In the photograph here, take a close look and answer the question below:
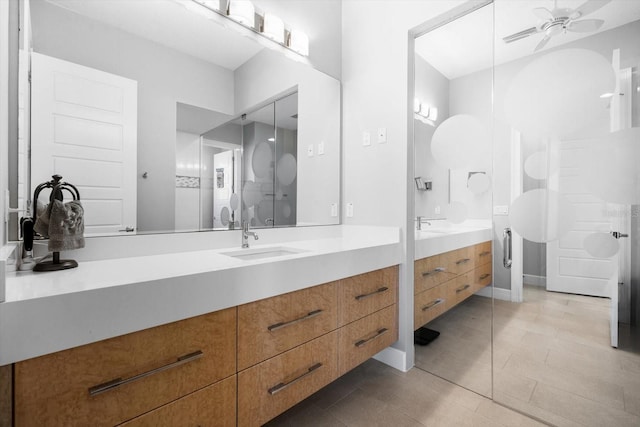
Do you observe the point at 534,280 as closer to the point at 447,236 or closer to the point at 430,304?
the point at 447,236

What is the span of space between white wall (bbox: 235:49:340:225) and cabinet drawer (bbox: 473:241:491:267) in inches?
40.3

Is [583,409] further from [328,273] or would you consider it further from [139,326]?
[139,326]

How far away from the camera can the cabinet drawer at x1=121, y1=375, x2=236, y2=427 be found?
964mm

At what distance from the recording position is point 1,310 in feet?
2.33

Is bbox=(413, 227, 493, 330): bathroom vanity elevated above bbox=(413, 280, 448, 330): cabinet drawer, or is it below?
above

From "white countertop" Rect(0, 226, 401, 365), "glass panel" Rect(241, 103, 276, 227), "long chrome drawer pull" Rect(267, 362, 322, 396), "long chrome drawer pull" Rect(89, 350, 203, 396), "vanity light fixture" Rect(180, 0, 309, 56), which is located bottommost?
"long chrome drawer pull" Rect(267, 362, 322, 396)

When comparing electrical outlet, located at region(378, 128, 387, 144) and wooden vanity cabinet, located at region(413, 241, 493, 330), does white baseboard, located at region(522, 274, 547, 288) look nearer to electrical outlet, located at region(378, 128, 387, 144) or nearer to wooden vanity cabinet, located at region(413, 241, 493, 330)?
wooden vanity cabinet, located at region(413, 241, 493, 330)

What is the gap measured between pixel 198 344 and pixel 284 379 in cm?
48

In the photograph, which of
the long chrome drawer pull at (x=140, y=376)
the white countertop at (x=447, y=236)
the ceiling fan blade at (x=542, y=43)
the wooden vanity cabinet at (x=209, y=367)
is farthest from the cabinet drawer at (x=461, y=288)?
the long chrome drawer pull at (x=140, y=376)

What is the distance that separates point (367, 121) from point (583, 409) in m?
2.02

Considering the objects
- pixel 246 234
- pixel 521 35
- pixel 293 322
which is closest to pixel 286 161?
pixel 246 234

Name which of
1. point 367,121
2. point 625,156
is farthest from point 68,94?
point 625,156

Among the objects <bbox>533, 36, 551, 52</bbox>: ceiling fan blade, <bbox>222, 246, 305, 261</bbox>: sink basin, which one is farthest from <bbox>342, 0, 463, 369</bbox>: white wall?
<bbox>222, 246, 305, 261</bbox>: sink basin

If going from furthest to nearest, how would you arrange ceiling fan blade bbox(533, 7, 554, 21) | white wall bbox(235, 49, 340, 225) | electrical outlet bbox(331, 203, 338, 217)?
1. electrical outlet bbox(331, 203, 338, 217)
2. white wall bbox(235, 49, 340, 225)
3. ceiling fan blade bbox(533, 7, 554, 21)
